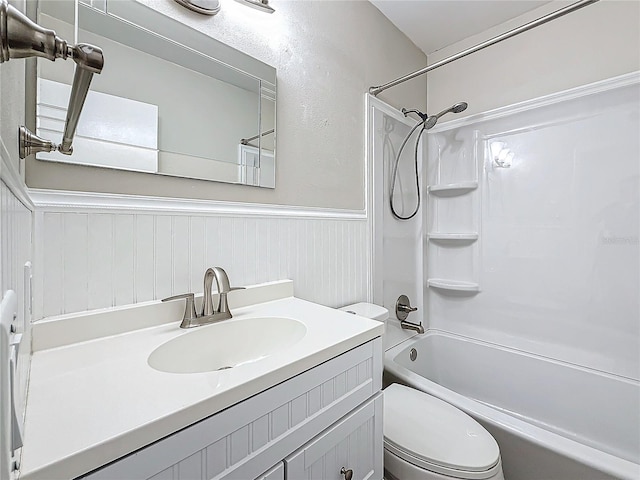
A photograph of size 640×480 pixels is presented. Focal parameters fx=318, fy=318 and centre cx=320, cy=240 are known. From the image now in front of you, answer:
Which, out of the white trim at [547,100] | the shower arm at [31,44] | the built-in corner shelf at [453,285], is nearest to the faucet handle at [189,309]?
the shower arm at [31,44]

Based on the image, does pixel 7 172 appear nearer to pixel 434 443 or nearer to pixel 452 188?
pixel 434 443

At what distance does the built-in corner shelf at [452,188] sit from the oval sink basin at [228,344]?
157cm

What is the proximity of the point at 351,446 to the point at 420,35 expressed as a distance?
2251 mm

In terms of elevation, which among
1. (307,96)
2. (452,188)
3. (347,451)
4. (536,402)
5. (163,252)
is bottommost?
(536,402)

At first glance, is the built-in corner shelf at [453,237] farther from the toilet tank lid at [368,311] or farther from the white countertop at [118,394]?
the white countertop at [118,394]

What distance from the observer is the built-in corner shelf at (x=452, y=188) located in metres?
2.01

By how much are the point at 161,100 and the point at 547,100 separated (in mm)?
1905

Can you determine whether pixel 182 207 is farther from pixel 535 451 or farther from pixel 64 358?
pixel 535 451

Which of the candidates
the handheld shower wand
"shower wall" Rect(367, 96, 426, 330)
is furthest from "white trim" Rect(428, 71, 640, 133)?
"shower wall" Rect(367, 96, 426, 330)

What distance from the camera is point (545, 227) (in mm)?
1758

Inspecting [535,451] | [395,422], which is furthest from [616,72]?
[395,422]

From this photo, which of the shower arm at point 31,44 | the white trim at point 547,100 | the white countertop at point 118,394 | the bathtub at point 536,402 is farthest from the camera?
the white trim at point 547,100

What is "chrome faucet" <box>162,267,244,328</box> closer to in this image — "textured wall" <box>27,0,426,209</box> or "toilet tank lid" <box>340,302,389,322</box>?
"textured wall" <box>27,0,426,209</box>

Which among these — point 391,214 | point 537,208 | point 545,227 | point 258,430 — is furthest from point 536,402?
point 258,430
